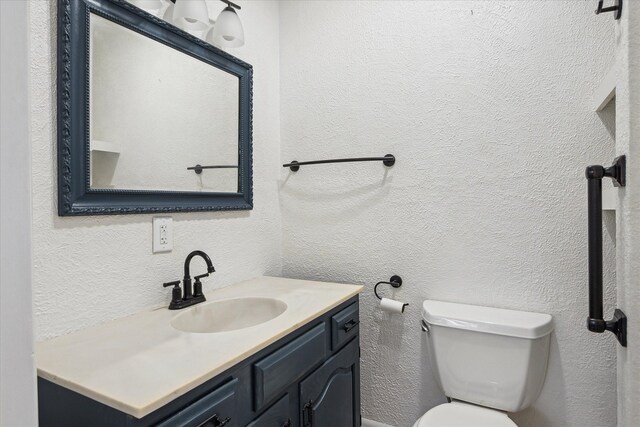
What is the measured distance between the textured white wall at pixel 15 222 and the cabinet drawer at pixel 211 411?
1.10 ft

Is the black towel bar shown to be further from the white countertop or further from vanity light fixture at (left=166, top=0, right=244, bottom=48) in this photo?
the white countertop

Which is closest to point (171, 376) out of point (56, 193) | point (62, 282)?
point (62, 282)

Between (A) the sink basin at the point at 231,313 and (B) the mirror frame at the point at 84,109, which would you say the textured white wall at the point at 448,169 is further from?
(B) the mirror frame at the point at 84,109

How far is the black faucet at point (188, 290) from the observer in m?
1.20

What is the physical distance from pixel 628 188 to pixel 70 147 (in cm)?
131

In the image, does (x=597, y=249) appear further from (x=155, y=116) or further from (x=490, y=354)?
(x=155, y=116)

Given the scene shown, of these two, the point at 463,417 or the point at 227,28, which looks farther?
the point at 227,28

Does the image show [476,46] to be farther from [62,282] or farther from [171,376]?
[62,282]

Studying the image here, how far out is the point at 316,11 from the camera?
5.69ft

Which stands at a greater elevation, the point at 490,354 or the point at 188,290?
the point at 188,290

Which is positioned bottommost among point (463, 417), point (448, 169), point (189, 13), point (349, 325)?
point (463, 417)

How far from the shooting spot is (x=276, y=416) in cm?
97

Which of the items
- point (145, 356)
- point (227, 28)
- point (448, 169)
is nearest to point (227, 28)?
point (227, 28)

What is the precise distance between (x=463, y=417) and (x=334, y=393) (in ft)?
1.45
